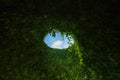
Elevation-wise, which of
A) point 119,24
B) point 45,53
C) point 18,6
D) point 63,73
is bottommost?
point 63,73

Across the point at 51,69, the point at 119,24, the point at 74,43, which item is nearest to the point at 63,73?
the point at 51,69

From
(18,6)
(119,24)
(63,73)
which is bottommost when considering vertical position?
(63,73)

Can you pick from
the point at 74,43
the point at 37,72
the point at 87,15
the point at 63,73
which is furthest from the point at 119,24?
the point at 37,72

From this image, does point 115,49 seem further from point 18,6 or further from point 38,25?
point 18,6

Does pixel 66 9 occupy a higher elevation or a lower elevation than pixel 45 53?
higher

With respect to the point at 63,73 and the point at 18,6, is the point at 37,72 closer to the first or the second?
the point at 63,73

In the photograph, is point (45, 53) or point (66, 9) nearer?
point (66, 9)

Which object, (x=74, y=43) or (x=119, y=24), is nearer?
(x=119, y=24)

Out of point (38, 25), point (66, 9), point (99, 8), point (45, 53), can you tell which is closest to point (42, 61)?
point (45, 53)

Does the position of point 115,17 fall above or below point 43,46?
above
